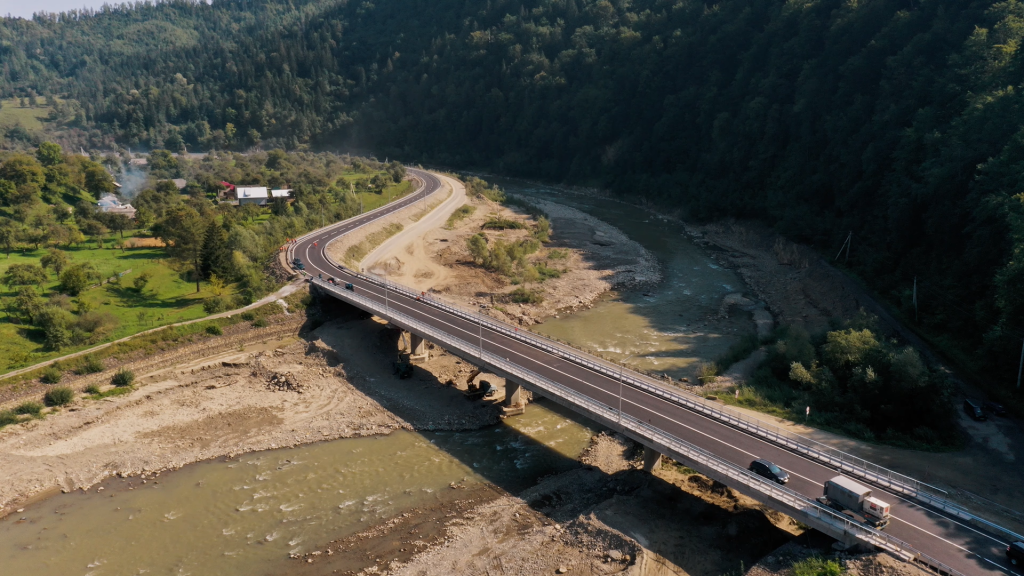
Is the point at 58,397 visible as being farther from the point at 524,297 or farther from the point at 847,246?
the point at 847,246

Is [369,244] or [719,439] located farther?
[369,244]

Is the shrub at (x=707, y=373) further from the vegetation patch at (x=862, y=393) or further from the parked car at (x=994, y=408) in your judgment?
the parked car at (x=994, y=408)

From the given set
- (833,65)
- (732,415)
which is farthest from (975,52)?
(732,415)

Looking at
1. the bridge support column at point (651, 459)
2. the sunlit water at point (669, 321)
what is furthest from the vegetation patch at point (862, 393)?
the bridge support column at point (651, 459)

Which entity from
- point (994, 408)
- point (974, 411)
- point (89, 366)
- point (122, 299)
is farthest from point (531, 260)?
point (994, 408)

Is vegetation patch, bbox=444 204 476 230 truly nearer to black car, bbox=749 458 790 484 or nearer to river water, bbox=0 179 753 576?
river water, bbox=0 179 753 576

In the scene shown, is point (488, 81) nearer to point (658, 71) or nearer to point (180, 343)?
point (658, 71)
